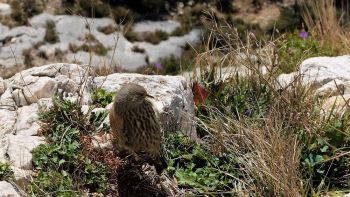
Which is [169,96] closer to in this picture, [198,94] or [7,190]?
[198,94]

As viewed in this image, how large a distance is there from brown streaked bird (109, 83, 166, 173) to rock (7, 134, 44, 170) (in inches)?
25.0

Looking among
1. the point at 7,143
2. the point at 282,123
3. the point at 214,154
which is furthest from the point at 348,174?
the point at 7,143

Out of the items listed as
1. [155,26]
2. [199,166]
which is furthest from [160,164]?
[155,26]

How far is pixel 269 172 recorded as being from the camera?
4.53 meters

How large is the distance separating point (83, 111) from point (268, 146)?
5.27 ft

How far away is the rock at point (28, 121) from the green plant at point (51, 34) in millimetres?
9221

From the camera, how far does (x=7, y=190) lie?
432 cm

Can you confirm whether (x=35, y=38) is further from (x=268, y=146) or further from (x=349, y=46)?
(x=268, y=146)

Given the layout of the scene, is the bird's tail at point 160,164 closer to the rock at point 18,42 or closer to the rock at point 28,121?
the rock at point 28,121

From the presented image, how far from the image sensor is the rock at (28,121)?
522cm

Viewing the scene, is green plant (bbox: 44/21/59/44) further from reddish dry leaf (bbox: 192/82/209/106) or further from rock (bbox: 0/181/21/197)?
rock (bbox: 0/181/21/197)

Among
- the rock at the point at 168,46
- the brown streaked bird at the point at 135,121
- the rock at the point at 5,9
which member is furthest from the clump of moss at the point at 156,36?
the brown streaked bird at the point at 135,121

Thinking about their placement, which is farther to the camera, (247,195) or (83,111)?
(83,111)

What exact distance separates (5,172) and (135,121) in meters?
1.01
